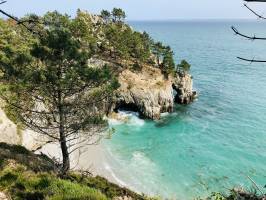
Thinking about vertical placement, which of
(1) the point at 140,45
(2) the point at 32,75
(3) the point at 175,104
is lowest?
(3) the point at 175,104

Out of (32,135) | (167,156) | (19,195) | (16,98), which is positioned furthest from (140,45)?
(19,195)

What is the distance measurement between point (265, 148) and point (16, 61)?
39549 millimetres

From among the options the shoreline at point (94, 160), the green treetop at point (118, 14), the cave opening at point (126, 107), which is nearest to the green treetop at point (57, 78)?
the shoreline at point (94, 160)

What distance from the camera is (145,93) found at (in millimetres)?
62438

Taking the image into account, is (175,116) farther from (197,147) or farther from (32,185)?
(32,185)

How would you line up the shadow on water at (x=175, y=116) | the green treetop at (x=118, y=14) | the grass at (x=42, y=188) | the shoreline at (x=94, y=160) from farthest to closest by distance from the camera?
the green treetop at (x=118, y=14)
the shadow on water at (x=175, y=116)
the shoreline at (x=94, y=160)
the grass at (x=42, y=188)

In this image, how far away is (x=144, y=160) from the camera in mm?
46281

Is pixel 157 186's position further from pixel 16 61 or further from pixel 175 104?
pixel 175 104

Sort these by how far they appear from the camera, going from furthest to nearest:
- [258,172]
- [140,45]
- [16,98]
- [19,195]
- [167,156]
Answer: [140,45] → [167,156] → [258,172] → [16,98] → [19,195]

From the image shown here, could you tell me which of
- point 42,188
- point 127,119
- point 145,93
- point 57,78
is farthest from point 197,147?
point 42,188

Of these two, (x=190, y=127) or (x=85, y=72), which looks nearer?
(x=85, y=72)

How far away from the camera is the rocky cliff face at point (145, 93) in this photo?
6188 cm

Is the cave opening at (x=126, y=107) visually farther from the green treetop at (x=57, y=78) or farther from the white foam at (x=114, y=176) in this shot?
the green treetop at (x=57, y=78)

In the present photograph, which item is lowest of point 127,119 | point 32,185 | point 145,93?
point 127,119
